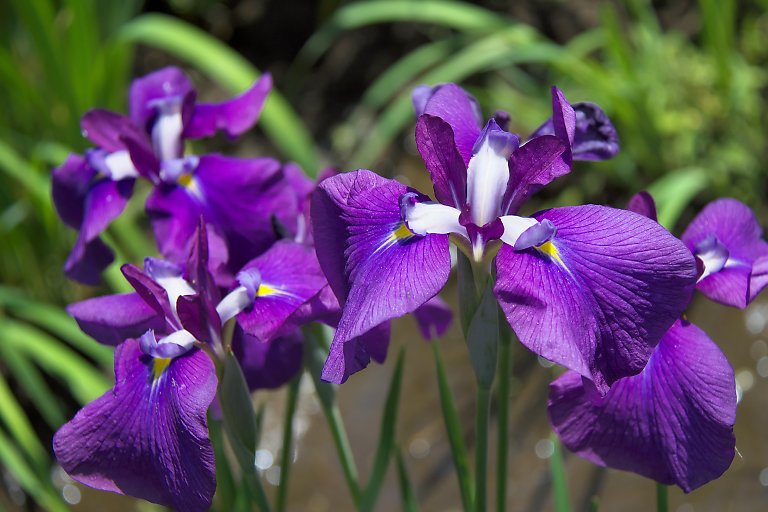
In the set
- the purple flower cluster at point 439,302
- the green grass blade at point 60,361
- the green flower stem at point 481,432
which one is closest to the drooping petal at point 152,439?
the purple flower cluster at point 439,302

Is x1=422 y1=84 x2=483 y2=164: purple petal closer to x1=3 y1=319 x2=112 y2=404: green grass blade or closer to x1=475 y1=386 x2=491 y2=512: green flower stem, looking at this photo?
x1=475 y1=386 x2=491 y2=512: green flower stem

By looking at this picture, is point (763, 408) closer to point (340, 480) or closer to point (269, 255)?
point (340, 480)

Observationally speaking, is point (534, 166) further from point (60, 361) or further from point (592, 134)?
point (60, 361)

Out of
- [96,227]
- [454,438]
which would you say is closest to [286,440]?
[454,438]

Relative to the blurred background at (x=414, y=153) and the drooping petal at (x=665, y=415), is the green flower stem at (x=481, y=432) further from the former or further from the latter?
the blurred background at (x=414, y=153)

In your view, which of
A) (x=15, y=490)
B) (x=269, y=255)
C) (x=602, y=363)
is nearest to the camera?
(x=602, y=363)

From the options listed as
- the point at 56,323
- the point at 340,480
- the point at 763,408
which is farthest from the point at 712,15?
the point at 56,323

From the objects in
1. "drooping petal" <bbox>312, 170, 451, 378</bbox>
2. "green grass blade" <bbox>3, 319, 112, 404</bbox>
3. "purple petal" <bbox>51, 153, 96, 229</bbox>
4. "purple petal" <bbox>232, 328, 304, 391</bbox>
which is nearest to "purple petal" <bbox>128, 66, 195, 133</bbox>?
"purple petal" <bbox>51, 153, 96, 229</bbox>
